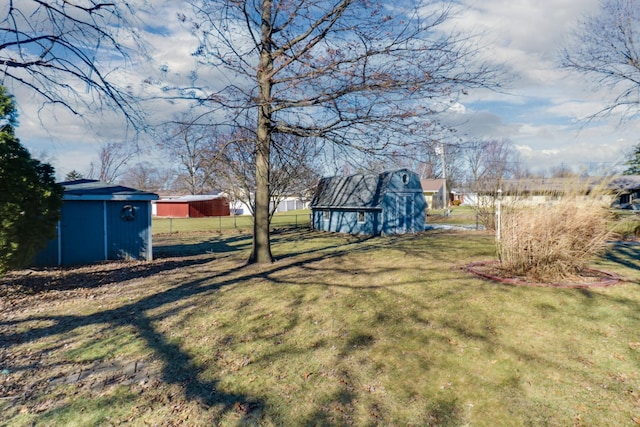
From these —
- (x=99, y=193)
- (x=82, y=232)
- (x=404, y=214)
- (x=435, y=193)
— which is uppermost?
(x=435, y=193)

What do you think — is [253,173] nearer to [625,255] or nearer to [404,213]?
[404,213]

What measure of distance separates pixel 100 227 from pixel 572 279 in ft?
46.0

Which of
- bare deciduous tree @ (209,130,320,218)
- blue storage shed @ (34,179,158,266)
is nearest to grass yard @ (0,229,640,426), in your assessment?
blue storage shed @ (34,179,158,266)

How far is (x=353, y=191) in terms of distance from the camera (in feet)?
76.6

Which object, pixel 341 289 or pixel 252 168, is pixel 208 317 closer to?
pixel 341 289

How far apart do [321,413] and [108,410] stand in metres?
2.23

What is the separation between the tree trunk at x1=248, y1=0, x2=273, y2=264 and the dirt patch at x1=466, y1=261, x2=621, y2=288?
612 centimetres

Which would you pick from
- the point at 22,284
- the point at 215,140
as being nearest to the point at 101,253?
the point at 22,284

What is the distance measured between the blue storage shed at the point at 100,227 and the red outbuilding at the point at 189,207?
1380 inches

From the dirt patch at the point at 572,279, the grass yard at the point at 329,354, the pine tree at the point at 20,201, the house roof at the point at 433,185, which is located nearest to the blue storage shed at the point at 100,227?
the pine tree at the point at 20,201

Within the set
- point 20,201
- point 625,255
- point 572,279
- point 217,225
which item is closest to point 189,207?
point 217,225

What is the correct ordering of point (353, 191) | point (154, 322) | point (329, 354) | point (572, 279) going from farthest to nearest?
point (353, 191) → point (572, 279) → point (154, 322) → point (329, 354)

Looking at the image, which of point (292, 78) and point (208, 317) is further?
point (292, 78)

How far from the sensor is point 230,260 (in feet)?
41.5
